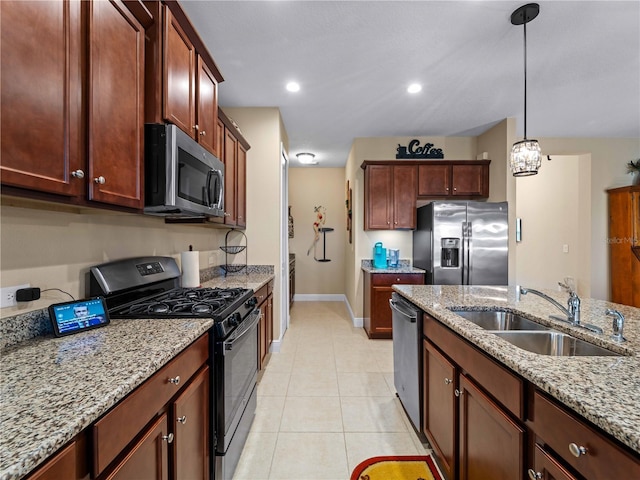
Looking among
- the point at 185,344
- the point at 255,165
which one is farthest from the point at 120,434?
the point at 255,165

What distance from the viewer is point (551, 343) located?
136 cm

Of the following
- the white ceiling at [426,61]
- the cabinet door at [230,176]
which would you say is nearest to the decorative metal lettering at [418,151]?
the white ceiling at [426,61]

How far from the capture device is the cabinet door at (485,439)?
97 cm

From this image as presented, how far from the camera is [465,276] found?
3713mm

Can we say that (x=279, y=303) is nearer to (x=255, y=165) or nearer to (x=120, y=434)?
(x=255, y=165)

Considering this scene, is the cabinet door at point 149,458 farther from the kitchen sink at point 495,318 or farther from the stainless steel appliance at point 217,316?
the kitchen sink at point 495,318

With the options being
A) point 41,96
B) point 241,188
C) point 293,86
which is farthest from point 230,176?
point 41,96

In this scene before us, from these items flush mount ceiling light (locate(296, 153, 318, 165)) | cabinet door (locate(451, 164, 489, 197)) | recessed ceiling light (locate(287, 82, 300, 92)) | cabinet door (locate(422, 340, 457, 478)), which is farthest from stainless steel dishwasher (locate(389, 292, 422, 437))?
flush mount ceiling light (locate(296, 153, 318, 165))

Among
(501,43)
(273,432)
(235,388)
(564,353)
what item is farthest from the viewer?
(501,43)

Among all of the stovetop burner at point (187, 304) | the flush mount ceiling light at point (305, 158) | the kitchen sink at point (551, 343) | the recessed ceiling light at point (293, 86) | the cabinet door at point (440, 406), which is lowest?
the cabinet door at point (440, 406)

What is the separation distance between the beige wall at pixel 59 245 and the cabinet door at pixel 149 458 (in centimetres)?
72

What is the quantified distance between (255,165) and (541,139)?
14.3ft

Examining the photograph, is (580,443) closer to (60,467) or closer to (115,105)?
(60,467)

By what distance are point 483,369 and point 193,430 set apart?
3.99 feet
